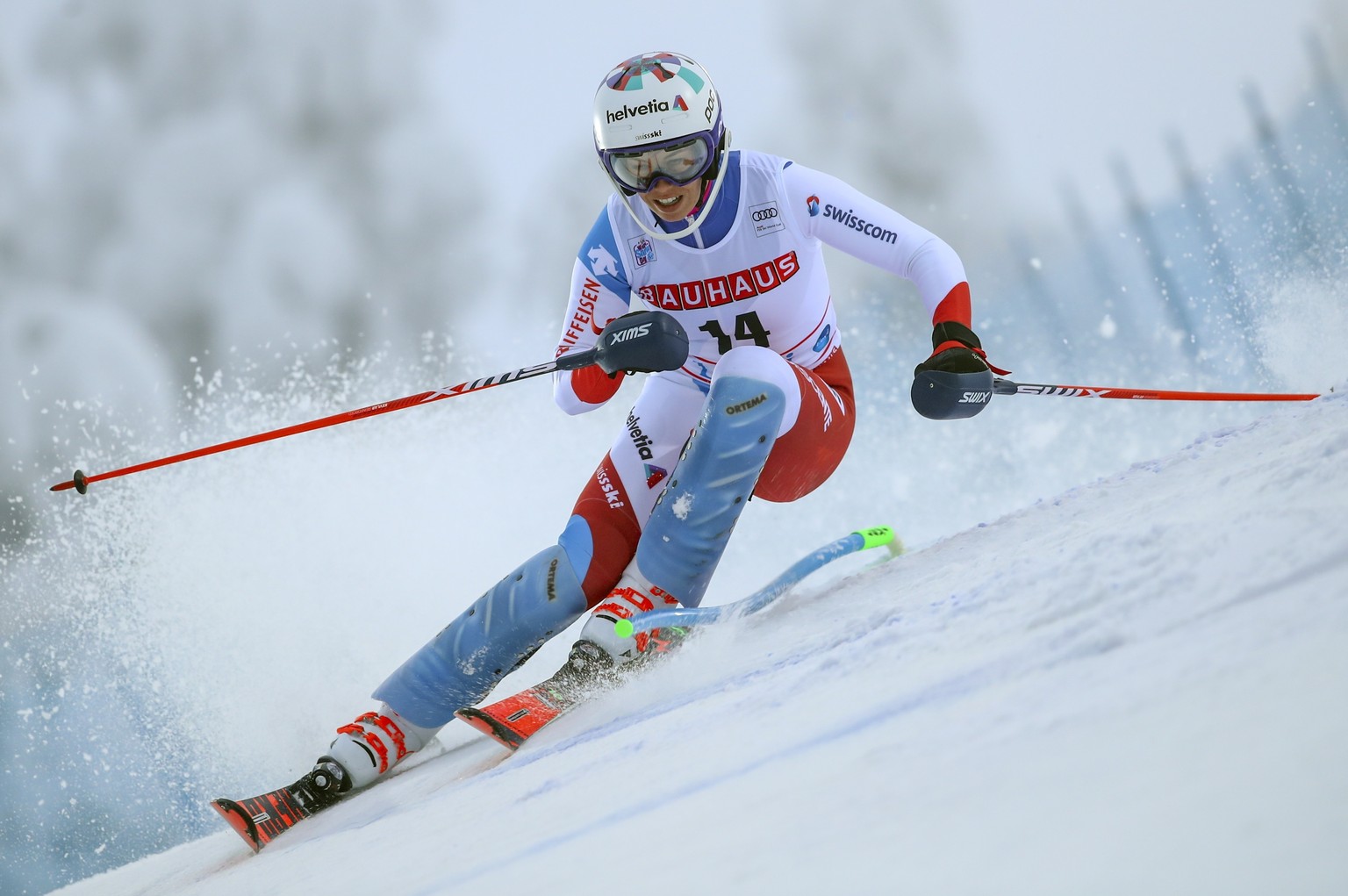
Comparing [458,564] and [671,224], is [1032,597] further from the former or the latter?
[458,564]

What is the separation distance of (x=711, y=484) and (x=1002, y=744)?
112 cm

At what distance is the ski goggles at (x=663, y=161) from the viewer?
2.11 m

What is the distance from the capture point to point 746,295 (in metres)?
2.26

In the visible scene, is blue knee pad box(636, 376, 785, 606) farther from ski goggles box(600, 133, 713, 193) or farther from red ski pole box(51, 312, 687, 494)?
ski goggles box(600, 133, 713, 193)

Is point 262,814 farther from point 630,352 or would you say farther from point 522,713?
point 630,352

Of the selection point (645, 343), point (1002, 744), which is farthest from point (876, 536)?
point (1002, 744)

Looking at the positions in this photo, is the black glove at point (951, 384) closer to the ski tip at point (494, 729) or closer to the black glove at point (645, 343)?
the black glove at point (645, 343)

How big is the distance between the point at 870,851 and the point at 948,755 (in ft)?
0.47

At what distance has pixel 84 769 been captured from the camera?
5.21 meters

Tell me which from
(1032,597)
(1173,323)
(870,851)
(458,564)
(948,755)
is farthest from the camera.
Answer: (1173,323)

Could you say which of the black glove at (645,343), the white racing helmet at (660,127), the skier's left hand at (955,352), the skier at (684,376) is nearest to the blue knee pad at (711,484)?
the skier at (684,376)

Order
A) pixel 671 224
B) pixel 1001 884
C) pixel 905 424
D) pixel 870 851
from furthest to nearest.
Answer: pixel 905 424
pixel 671 224
pixel 870 851
pixel 1001 884

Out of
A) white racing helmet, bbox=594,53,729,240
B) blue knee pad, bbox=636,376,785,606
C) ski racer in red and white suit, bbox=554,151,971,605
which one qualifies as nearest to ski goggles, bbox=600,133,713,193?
white racing helmet, bbox=594,53,729,240

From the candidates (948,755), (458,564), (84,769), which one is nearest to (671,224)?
(948,755)
